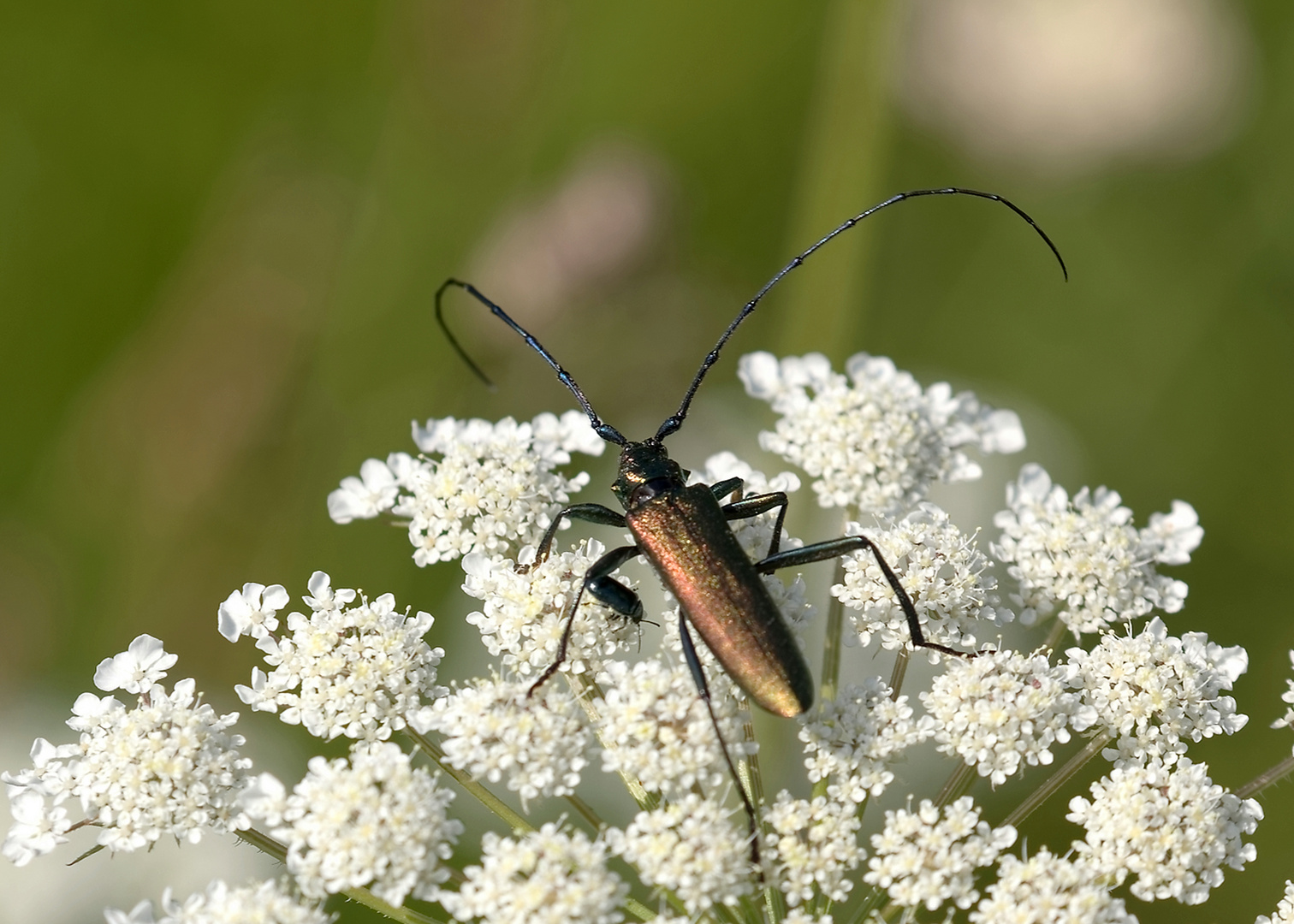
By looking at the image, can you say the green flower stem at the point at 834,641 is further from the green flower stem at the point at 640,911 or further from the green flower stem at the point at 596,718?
the green flower stem at the point at 640,911

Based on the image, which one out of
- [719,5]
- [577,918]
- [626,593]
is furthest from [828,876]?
[719,5]

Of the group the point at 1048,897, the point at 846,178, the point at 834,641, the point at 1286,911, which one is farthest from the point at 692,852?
the point at 846,178

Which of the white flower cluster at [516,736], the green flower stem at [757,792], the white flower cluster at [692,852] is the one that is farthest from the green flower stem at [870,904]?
the white flower cluster at [516,736]

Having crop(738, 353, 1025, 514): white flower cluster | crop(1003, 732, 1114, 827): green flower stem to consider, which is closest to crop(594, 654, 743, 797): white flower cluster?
crop(1003, 732, 1114, 827): green flower stem

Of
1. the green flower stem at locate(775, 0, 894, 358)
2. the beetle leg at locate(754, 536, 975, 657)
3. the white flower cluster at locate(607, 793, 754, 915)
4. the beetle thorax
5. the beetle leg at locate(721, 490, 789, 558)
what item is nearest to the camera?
the white flower cluster at locate(607, 793, 754, 915)

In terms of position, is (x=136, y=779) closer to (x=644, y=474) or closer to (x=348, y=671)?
(x=348, y=671)

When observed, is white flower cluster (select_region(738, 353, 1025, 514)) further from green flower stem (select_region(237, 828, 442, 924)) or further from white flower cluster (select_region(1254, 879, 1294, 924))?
green flower stem (select_region(237, 828, 442, 924))
